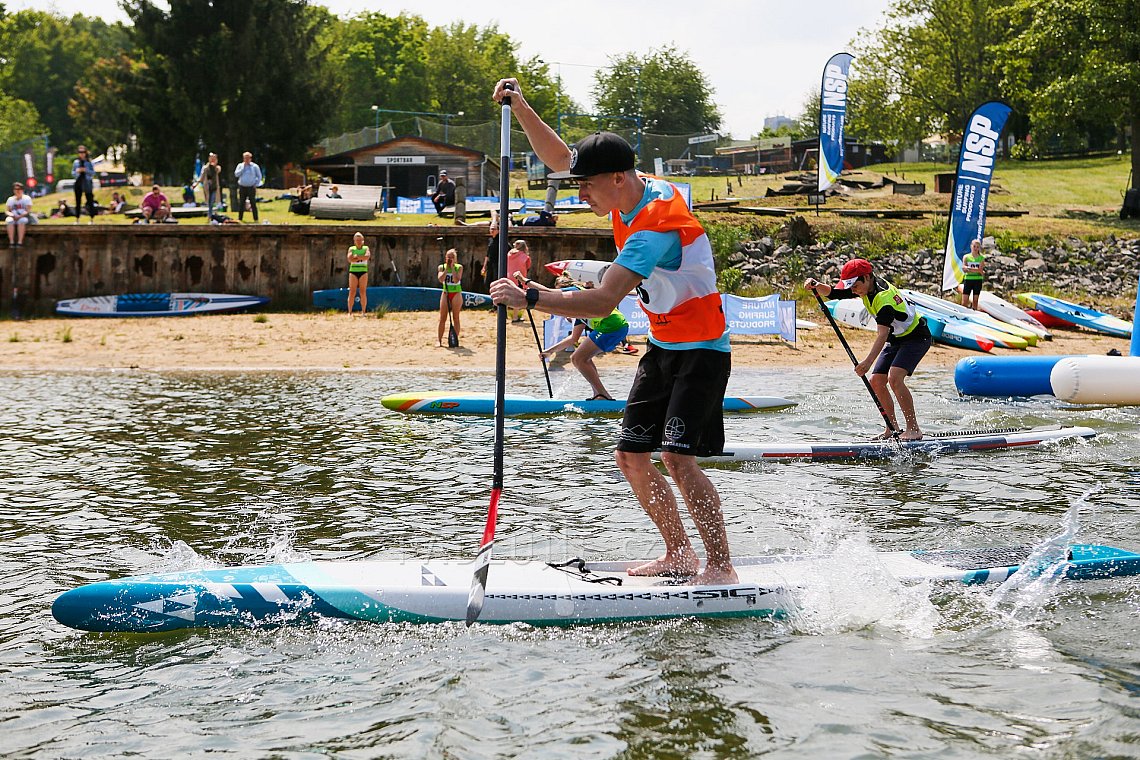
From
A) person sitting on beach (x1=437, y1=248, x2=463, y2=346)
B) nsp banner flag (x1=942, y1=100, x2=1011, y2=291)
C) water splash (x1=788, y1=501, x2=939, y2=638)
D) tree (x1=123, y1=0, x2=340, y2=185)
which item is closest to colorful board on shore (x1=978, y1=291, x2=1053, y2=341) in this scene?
nsp banner flag (x1=942, y1=100, x2=1011, y2=291)

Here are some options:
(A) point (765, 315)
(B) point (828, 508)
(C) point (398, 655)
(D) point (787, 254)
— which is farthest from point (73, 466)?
(D) point (787, 254)

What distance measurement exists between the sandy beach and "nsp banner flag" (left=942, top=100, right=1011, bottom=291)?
7.96 ft

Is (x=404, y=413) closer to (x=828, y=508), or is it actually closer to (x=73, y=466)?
(x=73, y=466)

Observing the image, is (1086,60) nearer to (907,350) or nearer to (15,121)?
(907,350)

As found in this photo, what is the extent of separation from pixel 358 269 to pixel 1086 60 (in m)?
22.9

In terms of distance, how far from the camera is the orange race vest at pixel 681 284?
5.28 metres

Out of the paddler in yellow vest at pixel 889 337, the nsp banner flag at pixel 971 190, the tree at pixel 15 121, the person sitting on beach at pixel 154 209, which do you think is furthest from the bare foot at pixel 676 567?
the tree at pixel 15 121

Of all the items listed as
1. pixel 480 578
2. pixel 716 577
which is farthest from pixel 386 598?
pixel 716 577

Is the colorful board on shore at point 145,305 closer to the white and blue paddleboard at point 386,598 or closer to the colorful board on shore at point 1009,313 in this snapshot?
the colorful board on shore at point 1009,313

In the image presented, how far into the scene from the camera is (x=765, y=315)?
64.7ft

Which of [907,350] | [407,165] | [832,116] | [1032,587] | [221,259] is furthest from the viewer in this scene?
[407,165]

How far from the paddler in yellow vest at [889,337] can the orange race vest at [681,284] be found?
465 centimetres

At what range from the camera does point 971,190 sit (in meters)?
22.0

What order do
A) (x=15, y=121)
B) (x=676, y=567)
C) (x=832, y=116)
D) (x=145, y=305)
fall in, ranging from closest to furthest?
(x=676, y=567) → (x=145, y=305) → (x=832, y=116) → (x=15, y=121)
